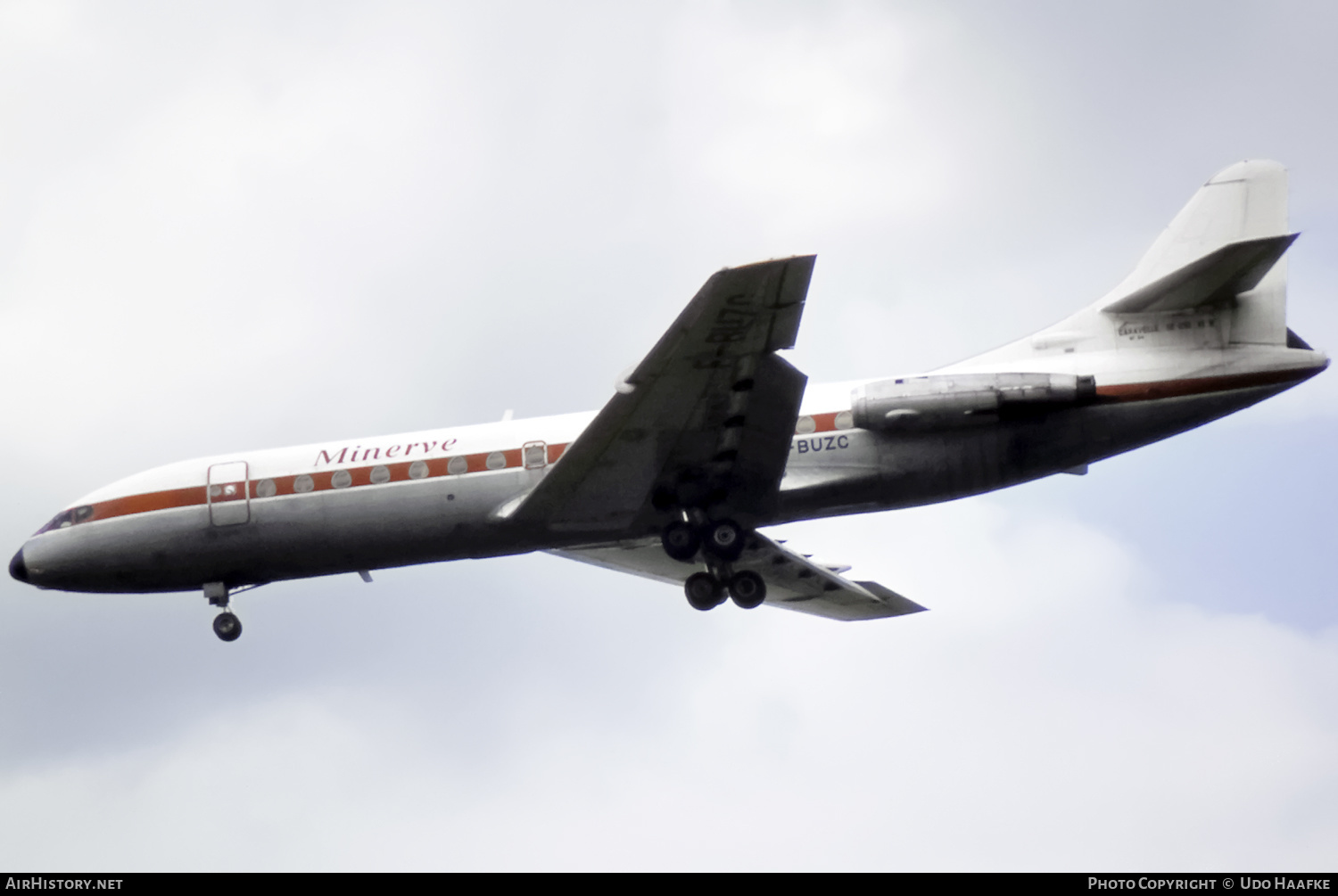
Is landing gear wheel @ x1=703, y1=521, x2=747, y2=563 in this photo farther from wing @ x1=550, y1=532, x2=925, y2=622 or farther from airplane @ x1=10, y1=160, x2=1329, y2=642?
wing @ x1=550, y1=532, x2=925, y2=622

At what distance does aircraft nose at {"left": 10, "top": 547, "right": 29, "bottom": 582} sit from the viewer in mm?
30016

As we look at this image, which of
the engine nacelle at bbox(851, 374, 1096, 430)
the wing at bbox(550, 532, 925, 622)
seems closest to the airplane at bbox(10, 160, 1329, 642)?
the engine nacelle at bbox(851, 374, 1096, 430)

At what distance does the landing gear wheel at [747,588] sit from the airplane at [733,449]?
1.6 inches

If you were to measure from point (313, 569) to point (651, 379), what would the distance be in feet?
25.6

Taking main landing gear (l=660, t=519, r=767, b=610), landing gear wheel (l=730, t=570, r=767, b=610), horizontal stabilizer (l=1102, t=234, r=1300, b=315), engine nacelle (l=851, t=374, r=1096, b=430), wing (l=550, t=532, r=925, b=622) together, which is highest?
horizontal stabilizer (l=1102, t=234, r=1300, b=315)

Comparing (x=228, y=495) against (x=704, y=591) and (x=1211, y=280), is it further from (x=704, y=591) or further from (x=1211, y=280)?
(x=1211, y=280)

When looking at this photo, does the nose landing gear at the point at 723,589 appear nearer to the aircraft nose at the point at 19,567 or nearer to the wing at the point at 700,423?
the wing at the point at 700,423

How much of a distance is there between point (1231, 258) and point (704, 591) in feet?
33.6

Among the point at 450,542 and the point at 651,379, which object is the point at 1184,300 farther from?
the point at 450,542

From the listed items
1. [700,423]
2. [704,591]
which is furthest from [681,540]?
[700,423]

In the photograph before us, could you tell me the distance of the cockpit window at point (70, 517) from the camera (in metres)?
29.5

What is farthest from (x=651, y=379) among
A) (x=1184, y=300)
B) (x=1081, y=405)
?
(x=1184, y=300)

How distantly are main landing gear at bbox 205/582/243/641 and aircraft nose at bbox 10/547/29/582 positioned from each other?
12.2 feet

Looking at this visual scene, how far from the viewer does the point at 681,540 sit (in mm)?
26906
